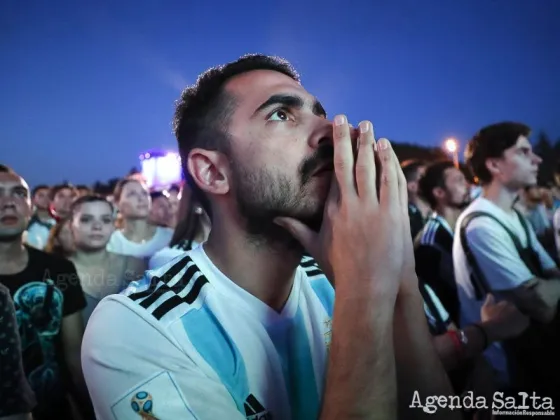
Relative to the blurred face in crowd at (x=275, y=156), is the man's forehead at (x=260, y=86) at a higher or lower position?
higher

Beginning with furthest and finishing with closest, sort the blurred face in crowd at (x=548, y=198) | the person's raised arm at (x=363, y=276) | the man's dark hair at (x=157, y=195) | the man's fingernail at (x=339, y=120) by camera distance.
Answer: the blurred face in crowd at (x=548, y=198), the man's dark hair at (x=157, y=195), the man's fingernail at (x=339, y=120), the person's raised arm at (x=363, y=276)

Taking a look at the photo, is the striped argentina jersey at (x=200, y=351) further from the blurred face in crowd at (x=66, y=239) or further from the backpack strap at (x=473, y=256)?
the blurred face in crowd at (x=66, y=239)

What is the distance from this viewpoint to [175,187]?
4.54 m

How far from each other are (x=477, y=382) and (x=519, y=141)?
3.88ft

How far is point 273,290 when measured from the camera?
A: 99cm

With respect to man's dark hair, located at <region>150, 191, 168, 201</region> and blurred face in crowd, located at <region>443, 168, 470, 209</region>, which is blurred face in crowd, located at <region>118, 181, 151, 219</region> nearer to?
man's dark hair, located at <region>150, 191, 168, 201</region>

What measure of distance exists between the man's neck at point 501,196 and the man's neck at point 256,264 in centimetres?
142

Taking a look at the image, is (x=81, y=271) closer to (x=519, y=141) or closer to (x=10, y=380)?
(x=10, y=380)

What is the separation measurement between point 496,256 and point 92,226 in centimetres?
212

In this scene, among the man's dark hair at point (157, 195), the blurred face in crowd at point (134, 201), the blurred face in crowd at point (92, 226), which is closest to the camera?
the blurred face in crowd at point (92, 226)

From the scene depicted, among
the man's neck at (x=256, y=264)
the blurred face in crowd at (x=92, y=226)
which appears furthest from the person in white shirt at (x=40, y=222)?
the man's neck at (x=256, y=264)

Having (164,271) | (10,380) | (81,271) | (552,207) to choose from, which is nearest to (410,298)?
(164,271)

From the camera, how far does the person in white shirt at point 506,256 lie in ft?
5.62

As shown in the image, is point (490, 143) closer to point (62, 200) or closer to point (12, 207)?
point (12, 207)
